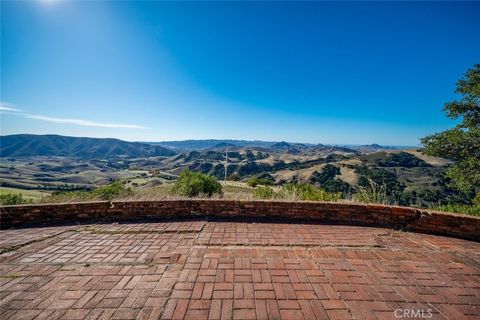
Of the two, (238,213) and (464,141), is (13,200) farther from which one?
(464,141)

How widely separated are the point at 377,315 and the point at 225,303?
4.49 ft

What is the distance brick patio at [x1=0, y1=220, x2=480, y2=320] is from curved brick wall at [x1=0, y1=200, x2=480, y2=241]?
1.47ft

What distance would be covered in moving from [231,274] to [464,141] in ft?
39.1

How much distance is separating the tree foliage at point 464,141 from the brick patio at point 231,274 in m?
7.70

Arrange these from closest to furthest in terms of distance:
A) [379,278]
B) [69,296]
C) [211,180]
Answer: [69,296] < [379,278] < [211,180]

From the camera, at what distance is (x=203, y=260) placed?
3225mm

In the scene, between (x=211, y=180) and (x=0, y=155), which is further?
(x=0, y=155)

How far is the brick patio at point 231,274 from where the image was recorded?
231 centimetres

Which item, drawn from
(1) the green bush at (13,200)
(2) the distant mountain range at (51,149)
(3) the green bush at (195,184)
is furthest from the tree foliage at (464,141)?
(2) the distant mountain range at (51,149)

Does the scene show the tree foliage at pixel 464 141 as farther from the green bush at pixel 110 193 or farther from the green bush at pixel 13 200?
the green bush at pixel 13 200

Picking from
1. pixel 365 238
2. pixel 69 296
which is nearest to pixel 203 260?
pixel 69 296

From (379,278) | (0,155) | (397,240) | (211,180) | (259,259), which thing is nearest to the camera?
(379,278)

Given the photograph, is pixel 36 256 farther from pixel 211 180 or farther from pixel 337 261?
pixel 211 180

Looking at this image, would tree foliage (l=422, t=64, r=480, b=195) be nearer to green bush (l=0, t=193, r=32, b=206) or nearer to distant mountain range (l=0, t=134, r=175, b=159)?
green bush (l=0, t=193, r=32, b=206)
